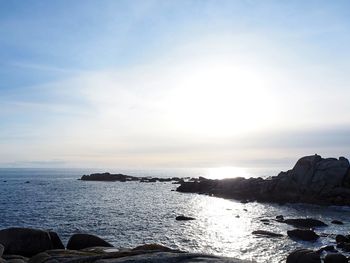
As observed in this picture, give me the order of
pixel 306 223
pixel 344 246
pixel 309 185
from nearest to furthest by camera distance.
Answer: pixel 344 246, pixel 306 223, pixel 309 185

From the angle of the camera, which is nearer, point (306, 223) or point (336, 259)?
point (336, 259)

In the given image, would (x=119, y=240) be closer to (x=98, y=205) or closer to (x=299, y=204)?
(x=98, y=205)

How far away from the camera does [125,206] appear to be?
67.8 meters

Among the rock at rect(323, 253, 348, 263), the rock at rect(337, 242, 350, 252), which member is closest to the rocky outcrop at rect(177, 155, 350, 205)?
the rock at rect(337, 242, 350, 252)

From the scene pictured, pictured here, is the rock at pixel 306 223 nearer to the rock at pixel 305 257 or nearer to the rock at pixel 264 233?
the rock at pixel 264 233

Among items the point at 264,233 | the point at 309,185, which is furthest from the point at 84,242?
the point at 309,185

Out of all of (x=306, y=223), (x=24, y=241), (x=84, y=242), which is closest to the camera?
(x=24, y=241)

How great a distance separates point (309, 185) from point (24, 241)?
Result: 6523 centimetres

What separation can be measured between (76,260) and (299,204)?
6995cm

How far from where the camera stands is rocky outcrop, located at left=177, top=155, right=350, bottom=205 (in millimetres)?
72500

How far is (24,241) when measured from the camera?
22.7 meters

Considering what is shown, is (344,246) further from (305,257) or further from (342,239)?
(305,257)

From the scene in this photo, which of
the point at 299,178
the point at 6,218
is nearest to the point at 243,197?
the point at 299,178

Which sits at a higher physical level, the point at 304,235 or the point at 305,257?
the point at 305,257
